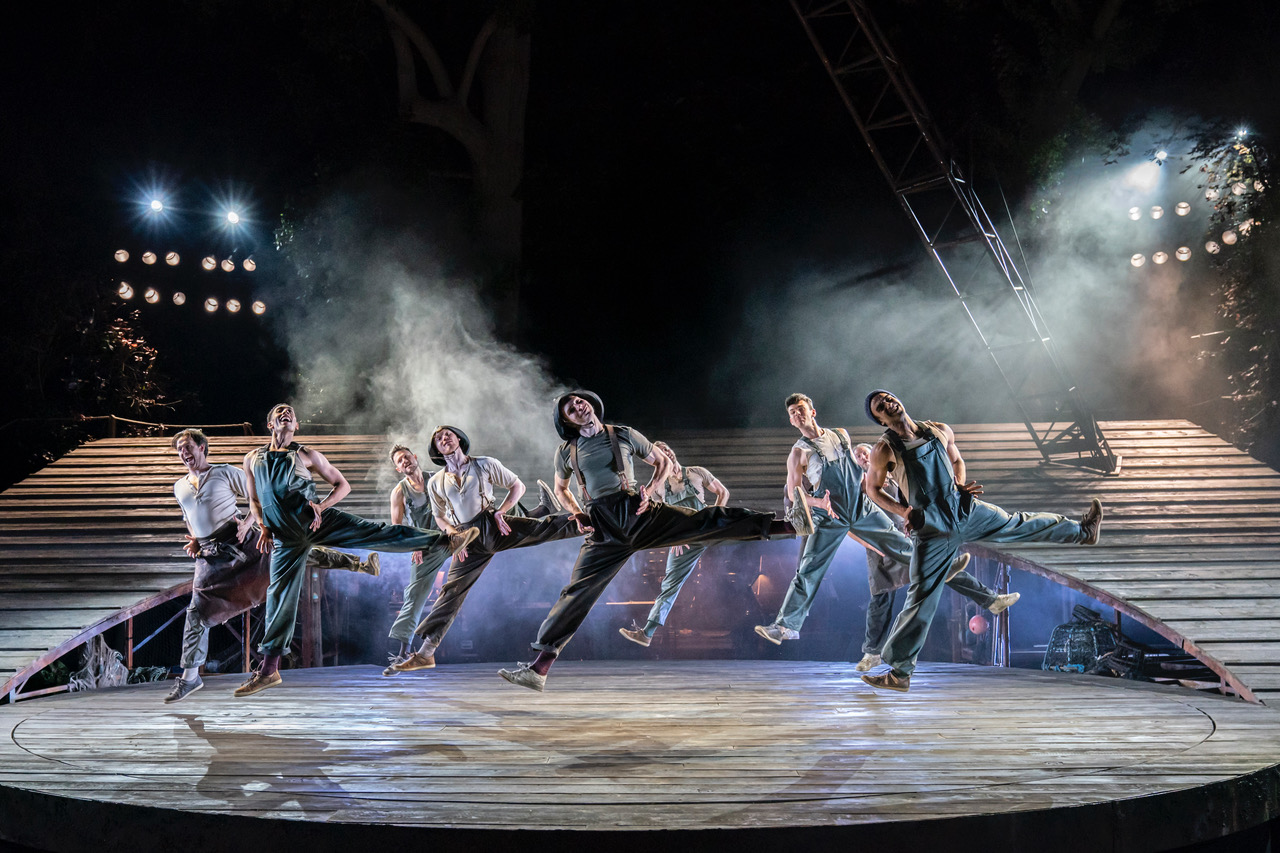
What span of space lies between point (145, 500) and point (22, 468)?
19.3 ft

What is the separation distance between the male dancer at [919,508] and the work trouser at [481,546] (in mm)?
2074

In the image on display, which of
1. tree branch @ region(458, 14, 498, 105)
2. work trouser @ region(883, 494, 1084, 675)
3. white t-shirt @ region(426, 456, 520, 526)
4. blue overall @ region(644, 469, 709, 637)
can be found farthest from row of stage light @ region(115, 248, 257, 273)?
work trouser @ region(883, 494, 1084, 675)

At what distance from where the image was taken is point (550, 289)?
51.0 feet

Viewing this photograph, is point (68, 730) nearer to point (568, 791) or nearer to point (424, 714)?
point (424, 714)

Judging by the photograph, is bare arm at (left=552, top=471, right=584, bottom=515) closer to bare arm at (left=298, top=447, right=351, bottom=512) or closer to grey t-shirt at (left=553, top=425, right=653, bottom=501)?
grey t-shirt at (left=553, top=425, right=653, bottom=501)

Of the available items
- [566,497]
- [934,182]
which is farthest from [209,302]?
[566,497]

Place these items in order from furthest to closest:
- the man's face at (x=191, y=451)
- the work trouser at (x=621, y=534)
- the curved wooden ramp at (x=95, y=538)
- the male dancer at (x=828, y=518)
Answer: the curved wooden ramp at (x=95, y=538) → the male dancer at (x=828, y=518) → the man's face at (x=191, y=451) → the work trouser at (x=621, y=534)

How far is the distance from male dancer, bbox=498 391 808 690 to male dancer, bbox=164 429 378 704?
1.87m

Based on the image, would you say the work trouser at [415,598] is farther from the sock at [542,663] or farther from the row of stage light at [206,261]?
the row of stage light at [206,261]

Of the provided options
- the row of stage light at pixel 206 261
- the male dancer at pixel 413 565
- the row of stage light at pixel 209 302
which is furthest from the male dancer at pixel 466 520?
the row of stage light at pixel 206 261

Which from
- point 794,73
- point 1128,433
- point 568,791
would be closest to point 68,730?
point 568,791

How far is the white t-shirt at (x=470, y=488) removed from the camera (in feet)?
21.0

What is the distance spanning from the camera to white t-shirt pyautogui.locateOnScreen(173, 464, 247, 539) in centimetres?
619

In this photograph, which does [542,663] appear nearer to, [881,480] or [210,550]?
[881,480]
